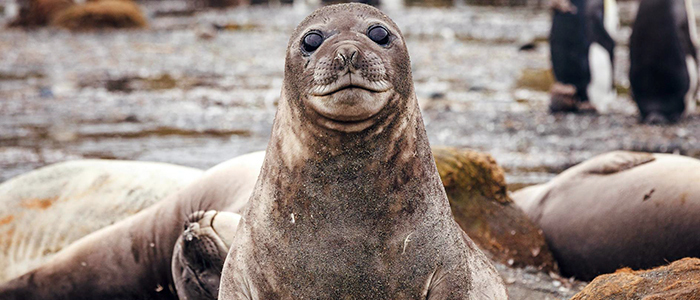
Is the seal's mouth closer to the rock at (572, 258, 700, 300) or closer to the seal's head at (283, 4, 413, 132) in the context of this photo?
the seal's head at (283, 4, 413, 132)

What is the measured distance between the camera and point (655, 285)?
2.69 m

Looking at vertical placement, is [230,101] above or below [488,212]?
below

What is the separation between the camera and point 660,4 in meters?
9.89

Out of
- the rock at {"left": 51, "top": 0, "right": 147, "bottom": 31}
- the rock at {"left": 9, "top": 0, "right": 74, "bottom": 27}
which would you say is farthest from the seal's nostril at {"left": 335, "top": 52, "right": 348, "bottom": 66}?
the rock at {"left": 9, "top": 0, "right": 74, "bottom": 27}

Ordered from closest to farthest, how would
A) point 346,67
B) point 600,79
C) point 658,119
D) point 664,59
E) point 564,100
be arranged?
point 346,67
point 658,119
point 664,59
point 564,100
point 600,79

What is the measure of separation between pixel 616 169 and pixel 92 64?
38.1ft

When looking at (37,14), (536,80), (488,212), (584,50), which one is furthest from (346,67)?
(37,14)

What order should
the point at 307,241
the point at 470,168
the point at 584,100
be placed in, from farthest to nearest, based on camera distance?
1. the point at 584,100
2. the point at 470,168
3. the point at 307,241

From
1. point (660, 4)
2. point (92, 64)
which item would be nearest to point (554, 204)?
point (660, 4)

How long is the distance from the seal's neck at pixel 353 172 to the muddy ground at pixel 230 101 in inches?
73.3

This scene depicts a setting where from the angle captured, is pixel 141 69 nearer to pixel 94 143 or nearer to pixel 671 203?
pixel 94 143

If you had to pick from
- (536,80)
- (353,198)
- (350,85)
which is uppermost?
(350,85)

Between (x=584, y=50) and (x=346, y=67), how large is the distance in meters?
9.25

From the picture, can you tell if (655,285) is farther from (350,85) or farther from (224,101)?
(224,101)
